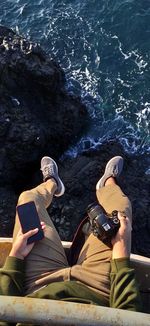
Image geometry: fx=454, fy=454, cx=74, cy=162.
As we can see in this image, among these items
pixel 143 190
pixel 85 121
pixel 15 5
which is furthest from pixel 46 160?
pixel 15 5

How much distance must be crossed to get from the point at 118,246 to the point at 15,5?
13285 mm

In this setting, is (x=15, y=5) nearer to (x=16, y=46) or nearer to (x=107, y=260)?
(x=16, y=46)

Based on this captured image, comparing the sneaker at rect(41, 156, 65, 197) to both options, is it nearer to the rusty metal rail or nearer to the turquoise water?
the turquoise water

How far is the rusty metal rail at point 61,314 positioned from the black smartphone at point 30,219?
269cm

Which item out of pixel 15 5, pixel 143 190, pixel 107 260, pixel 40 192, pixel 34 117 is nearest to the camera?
pixel 107 260

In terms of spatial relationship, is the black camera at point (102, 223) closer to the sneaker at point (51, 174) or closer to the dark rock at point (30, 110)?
the sneaker at point (51, 174)

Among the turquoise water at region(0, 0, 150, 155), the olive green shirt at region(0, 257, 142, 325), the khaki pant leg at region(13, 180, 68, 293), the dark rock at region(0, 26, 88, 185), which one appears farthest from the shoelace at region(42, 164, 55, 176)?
the olive green shirt at region(0, 257, 142, 325)

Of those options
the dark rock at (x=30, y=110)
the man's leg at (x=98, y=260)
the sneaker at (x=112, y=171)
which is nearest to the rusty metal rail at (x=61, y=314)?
the man's leg at (x=98, y=260)

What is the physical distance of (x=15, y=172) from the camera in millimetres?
11312

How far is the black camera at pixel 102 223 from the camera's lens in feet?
19.8

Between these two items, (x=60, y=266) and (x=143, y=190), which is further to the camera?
(x=143, y=190)

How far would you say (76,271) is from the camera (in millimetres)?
5570

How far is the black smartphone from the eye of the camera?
6078 mm

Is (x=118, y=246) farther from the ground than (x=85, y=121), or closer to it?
farther from the ground
